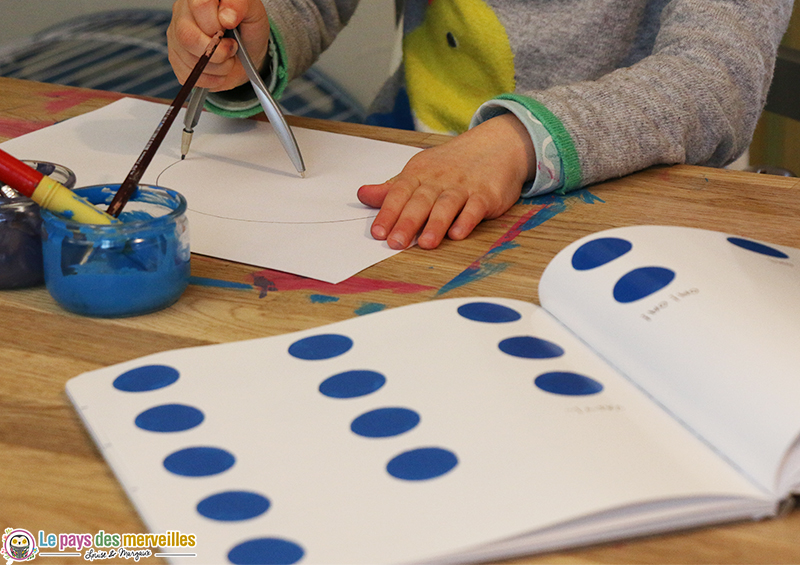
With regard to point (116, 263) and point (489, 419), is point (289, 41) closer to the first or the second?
point (116, 263)

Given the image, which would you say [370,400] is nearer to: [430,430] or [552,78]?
[430,430]

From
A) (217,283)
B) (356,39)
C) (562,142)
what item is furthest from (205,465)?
(356,39)

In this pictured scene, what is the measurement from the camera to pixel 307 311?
1.54 feet

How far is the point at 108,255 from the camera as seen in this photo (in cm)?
44

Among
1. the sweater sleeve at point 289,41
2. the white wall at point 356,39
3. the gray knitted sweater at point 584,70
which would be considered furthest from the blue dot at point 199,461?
the white wall at point 356,39

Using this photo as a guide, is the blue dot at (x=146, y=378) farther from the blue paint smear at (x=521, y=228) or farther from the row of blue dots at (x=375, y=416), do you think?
the blue paint smear at (x=521, y=228)

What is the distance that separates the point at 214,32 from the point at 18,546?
50cm

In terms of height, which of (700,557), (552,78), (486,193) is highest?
(552,78)

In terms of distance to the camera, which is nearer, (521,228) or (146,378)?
(146,378)

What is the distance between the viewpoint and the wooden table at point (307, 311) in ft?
0.99

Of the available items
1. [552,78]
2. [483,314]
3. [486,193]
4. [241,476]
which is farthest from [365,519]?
[552,78]

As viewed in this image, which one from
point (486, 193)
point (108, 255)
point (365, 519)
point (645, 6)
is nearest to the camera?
point (365, 519)

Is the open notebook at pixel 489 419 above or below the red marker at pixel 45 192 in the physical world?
below

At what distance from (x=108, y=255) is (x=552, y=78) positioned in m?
0.62
